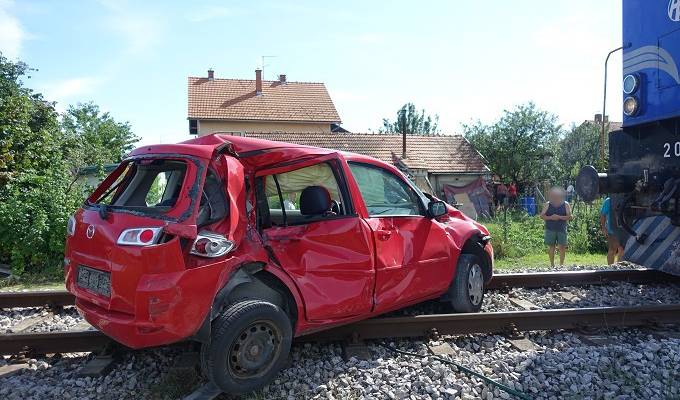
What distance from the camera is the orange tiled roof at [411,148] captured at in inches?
1069

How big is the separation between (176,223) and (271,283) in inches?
38.5

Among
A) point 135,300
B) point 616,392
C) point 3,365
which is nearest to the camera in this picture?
point 135,300

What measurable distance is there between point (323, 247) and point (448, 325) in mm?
1707

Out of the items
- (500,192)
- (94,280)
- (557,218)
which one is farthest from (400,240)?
(500,192)

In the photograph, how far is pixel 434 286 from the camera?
516 cm

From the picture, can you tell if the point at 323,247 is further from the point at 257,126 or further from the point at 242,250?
the point at 257,126

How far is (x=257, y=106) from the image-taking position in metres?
34.2

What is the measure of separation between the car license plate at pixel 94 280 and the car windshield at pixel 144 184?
55 cm

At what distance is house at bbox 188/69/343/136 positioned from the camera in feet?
107

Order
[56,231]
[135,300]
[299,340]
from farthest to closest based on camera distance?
[56,231] < [299,340] < [135,300]

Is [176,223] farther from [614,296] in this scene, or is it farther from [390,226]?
[614,296]

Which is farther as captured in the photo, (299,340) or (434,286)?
(434,286)

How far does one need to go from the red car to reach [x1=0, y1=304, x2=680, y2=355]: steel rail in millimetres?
252

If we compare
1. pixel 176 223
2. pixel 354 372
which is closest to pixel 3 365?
pixel 176 223
